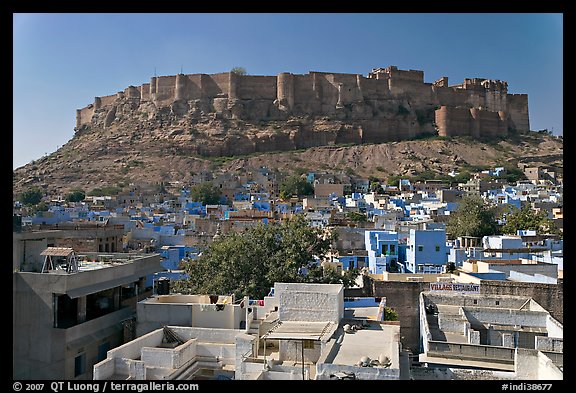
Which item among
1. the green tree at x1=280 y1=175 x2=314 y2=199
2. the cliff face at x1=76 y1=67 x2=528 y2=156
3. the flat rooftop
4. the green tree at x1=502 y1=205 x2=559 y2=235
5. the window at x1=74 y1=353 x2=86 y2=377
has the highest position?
the cliff face at x1=76 y1=67 x2=528 y2=156

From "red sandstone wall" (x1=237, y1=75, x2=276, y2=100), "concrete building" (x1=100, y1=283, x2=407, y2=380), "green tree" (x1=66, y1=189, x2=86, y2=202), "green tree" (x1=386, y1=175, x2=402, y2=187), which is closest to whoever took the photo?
"concrete building" (x1=100, y1=283, x2=407, y2=380)

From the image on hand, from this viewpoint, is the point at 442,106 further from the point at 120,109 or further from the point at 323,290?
the point at 323,290

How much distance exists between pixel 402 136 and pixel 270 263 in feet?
109

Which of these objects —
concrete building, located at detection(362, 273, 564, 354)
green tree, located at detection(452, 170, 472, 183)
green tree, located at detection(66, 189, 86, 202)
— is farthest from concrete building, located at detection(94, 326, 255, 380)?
green tree, located at detection(452, 170, 472, 183)

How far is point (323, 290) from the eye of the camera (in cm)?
496

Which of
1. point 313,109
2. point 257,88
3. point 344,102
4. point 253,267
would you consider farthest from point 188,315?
point 257,88

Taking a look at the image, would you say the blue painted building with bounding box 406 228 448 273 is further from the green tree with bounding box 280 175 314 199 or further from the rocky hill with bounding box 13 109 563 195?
the rocky hill with bounding box 13 109 563 195

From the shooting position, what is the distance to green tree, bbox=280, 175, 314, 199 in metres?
27.1

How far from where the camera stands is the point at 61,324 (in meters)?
4.75

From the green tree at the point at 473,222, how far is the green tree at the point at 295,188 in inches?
451

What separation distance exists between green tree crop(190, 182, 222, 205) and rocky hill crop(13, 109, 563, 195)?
746cm
